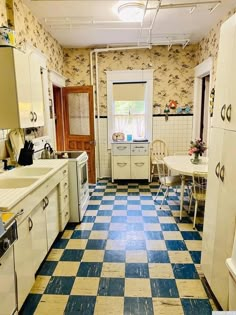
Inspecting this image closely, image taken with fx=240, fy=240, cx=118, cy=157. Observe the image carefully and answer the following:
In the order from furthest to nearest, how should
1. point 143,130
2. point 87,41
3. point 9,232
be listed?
1. point 143,130
2. point 87,41
3. point 9,232

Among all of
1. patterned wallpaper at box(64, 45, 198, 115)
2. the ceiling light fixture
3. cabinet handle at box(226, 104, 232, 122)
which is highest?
the ceiling light fixture

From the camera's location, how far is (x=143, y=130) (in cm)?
521

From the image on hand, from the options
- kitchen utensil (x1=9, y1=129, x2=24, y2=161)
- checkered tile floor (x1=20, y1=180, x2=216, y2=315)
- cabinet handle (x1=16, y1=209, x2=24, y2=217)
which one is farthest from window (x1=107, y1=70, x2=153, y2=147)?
cabinet handle (x1=16, y1=209, x2=24, y2=217)

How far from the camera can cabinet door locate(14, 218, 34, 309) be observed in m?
1.62

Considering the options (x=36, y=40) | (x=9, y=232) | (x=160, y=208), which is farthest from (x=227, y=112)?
(x=36, y=40)

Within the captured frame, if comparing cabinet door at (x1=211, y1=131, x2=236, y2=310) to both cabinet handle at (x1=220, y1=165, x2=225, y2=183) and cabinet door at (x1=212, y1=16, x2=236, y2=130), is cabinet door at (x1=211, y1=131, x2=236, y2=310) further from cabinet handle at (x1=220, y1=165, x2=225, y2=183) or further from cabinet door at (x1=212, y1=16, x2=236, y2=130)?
cabinet door at (x1=212, y1=16, x2=236, y2=130)

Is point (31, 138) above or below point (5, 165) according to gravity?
above

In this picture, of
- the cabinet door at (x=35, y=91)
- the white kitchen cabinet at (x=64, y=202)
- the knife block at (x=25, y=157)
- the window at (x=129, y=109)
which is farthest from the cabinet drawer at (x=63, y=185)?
the window at (x=129, y=109)

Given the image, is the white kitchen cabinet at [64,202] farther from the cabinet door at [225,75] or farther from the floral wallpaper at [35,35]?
the cabinet door at [225,75]

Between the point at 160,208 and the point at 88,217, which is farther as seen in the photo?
the point at 160,208

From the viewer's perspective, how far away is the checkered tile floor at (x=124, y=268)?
1.84 metres

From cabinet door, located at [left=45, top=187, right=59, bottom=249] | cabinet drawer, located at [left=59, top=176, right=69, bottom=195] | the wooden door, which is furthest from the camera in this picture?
the wooden door

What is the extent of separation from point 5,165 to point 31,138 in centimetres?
82

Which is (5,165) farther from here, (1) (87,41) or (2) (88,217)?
(1) (87,41)
